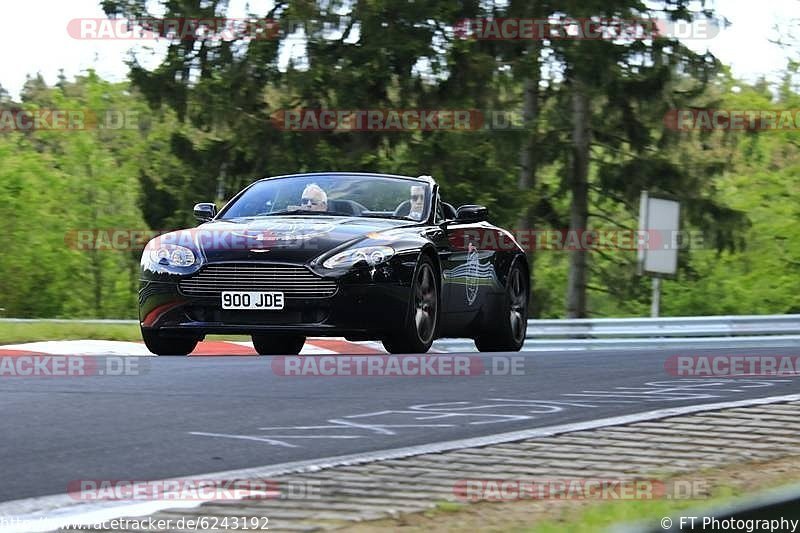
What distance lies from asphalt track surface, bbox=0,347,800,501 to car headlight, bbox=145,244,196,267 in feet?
2.71

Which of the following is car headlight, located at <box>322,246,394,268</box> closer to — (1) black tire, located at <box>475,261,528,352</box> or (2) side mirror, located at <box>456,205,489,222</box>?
(2) side mirror, located at <box>456,205,489,222</box>

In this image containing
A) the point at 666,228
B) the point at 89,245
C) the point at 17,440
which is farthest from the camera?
the point at 89,245

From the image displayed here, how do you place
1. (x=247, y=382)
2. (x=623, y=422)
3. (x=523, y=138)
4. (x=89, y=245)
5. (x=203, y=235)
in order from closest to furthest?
(x=623, y=422)
(x=247, y=382)
(x=203, y=235)
(x=523, y=138)
(x=89, y=245)

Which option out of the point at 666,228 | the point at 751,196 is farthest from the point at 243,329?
the point at 751,196

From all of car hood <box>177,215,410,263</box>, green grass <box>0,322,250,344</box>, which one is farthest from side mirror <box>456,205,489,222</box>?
green grass <box>0,322,250,344</box>

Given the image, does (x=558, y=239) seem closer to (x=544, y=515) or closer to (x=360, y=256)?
(x=360, y=256)

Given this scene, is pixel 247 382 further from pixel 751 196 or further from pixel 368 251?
pixel 751 196

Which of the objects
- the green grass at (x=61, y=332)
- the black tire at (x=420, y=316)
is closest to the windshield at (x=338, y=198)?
the black tire at (x=420, y=316)

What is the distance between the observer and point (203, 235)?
1120 centimetres

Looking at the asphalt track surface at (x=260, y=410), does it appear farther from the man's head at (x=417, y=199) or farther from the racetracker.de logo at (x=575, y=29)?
the racetracker.de logo at (x=575, y=29)

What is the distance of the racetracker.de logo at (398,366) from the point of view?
11609mm

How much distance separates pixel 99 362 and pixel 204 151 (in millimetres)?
21866

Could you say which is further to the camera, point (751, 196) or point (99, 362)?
point (751, 196)

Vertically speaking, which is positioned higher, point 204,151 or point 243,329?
point 204,151
